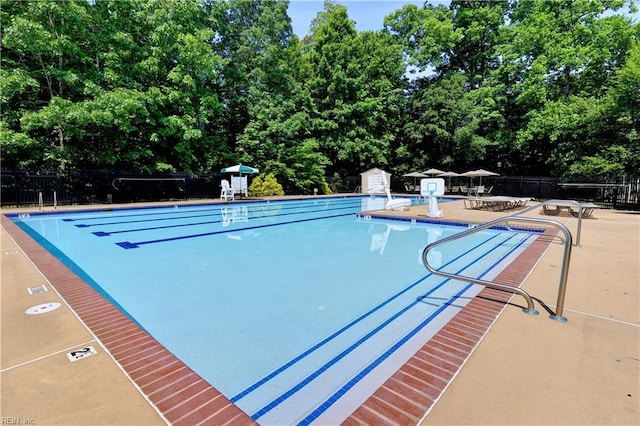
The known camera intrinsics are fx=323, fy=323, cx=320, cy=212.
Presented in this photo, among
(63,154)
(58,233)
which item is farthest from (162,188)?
(58,233)

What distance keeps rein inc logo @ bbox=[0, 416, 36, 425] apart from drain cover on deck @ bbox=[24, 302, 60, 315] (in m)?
1.51

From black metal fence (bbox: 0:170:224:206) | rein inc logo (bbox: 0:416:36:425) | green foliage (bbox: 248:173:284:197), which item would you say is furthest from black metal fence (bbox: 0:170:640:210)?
rein inc logo (bbox: 0:416:36:425)

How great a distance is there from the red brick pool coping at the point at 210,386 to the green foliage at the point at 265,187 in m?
15.4

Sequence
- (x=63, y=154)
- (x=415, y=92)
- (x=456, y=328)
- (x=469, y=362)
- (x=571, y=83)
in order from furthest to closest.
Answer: (x=415, y=92), (x=571, y=83), (x=63, y=154), (x=456, y=328), (x=469, y=362)

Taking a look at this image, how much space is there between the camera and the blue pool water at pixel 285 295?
2428mm

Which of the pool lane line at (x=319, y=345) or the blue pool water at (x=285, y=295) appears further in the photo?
the blue pool water at (x=285, y=295)

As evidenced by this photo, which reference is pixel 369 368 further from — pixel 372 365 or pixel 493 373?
pixel 493 373

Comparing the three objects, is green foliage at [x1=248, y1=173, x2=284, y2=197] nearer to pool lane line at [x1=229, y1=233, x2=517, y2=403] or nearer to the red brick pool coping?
pool lane line at [x1=229, y1=233, x2=517, y2=403]

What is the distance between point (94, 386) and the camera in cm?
189

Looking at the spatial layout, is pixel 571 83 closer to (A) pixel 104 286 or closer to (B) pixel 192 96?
(B) pixel 192 96

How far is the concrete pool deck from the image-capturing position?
169 cm

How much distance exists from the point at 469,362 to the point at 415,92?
1089 inches

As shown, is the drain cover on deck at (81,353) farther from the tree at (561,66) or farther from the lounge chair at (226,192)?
the tree at (561,66)

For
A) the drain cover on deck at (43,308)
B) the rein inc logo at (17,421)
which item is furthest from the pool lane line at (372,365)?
the drain cover on deck at (43,308)
